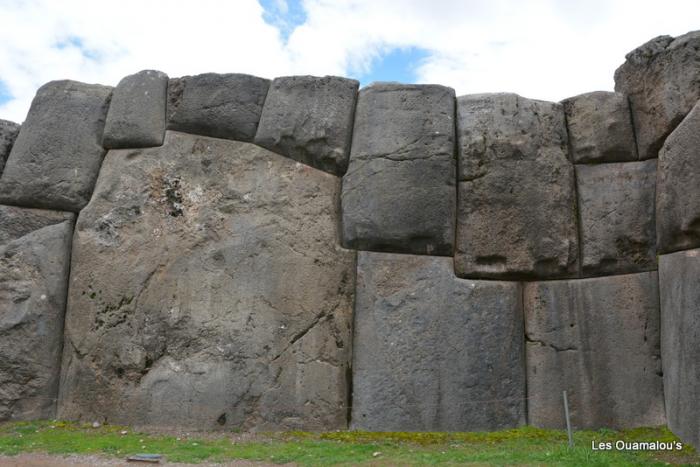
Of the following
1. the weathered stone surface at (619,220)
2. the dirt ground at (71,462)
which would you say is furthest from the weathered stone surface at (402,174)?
the dirt ground at (71,462)

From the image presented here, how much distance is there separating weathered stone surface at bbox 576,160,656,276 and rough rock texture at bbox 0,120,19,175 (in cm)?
689

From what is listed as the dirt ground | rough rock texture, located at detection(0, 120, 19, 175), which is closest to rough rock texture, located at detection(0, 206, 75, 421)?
rough rock texture, located at detection(0, 120, 19, 175)

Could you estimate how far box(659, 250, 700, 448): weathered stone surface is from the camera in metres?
6.02

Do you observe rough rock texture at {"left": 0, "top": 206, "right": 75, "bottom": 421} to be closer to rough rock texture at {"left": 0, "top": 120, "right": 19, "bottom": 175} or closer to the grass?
the grass

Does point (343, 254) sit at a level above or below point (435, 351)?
above

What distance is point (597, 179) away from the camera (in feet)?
24.8

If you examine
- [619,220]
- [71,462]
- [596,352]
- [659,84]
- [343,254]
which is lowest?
[71,462]

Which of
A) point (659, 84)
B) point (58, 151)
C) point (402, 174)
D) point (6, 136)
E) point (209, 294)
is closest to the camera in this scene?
point (659, 84)

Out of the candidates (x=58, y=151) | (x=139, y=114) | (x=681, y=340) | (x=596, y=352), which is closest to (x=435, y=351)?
(x=596, y=352)

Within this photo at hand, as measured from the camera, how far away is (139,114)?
7930mm

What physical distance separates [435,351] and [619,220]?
8.32 ft

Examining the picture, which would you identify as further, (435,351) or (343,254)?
(343,254)

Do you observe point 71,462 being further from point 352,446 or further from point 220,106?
point 220,106

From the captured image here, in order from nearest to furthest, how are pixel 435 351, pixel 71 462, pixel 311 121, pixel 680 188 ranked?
1. pixel 71 462
2. pixel 680 188
3. pixel 435 351
4. pixel 311 121
